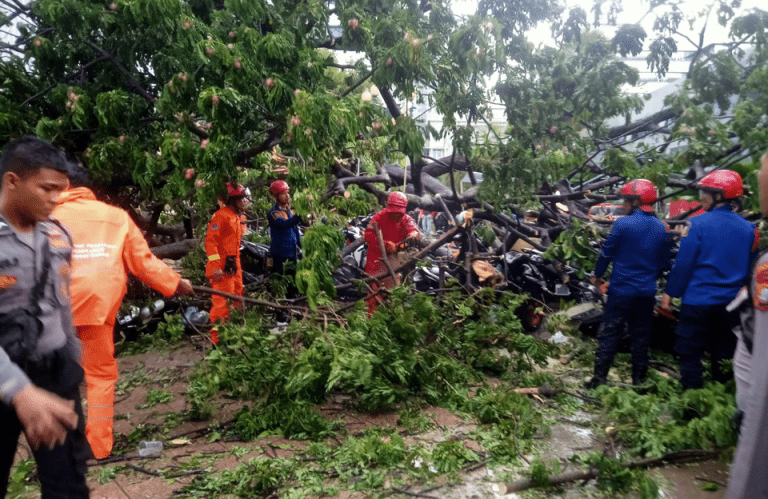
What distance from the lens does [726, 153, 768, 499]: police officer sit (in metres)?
1.82

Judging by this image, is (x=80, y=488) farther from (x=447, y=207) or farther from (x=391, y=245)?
(x=447, y=207)

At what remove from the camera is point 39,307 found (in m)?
1.90

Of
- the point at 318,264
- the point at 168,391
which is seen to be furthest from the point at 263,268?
the point at 318,264

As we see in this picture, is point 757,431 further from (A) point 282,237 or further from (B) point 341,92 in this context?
(A) point 282,237

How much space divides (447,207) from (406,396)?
119 inches

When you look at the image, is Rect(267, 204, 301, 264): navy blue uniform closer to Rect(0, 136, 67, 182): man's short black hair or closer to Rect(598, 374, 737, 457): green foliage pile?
Rect(598, 374, 737, 457): green foliage pile

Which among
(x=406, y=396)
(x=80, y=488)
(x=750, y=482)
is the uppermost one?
(x=750, y=482)

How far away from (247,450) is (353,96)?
10.2ft

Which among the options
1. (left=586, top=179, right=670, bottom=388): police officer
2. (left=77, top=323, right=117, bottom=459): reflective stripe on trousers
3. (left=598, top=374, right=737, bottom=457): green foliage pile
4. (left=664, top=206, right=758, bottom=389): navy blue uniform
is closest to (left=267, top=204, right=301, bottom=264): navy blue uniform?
(left=77, top=323, right=117, bottom=459): reflective stripe on trousers

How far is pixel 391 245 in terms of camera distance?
6059mm

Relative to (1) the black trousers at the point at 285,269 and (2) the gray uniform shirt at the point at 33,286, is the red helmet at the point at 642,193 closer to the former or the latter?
(1) the black trousers at the point at 285,269

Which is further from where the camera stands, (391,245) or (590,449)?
(391,245)

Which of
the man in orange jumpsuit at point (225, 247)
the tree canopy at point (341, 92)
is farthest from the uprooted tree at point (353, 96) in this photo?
the man in orange jumpsuit at point (225, 247)

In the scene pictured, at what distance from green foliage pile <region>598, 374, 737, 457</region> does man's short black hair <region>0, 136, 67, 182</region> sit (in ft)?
11.8
